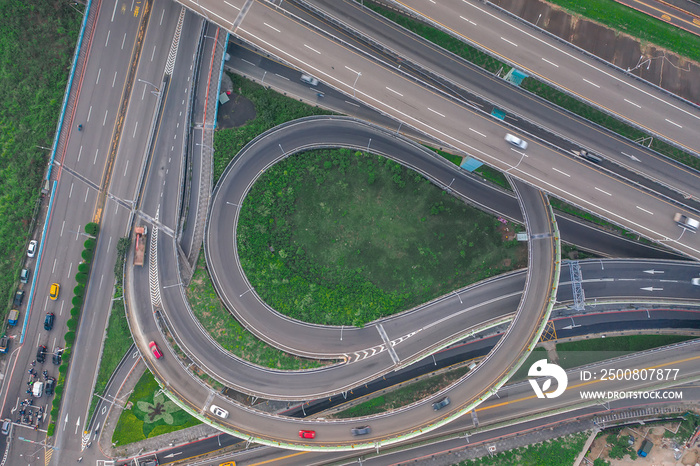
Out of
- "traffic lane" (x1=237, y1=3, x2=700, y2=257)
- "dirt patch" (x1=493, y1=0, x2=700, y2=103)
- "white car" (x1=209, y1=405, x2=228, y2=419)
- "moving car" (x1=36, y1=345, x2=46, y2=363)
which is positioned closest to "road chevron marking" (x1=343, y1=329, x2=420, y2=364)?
"white car" (x1=209, y1=405, x2=228, y2=419)

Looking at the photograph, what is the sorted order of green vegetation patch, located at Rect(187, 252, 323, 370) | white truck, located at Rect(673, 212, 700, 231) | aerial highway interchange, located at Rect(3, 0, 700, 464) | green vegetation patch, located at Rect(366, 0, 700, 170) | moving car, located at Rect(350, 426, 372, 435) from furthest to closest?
green vegetation patch, located at Rect(366, 0, 700, 170) → green vegetation patch, located at Rect(187, 252, 323, 370) → moving car, located at Rect(350, 426, 372, 435) → aerial highway interchange, located at Rect(3, 0, 700, 464) → white truck, located at Rect(673, 212, 700, 231)

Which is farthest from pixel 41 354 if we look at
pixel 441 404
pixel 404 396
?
pixel 441 404

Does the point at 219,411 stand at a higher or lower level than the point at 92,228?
lower

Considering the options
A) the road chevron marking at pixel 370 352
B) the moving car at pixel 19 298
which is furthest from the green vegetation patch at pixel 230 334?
the moving car at pixel 19 298

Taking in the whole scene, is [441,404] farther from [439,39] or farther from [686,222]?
[439,39]

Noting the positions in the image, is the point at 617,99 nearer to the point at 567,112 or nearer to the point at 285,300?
the point at 567,112

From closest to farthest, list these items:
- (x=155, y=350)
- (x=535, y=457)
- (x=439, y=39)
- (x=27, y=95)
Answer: (x=155, y=350) < (x=439, y=39) < (x=27, y=95) < (x=535, y=457)

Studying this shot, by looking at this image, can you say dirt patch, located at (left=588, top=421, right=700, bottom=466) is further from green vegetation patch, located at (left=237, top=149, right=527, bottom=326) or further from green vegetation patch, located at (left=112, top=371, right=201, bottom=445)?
green vegetation patch, located at (left=112, top=371, right=201, bottom=445)
